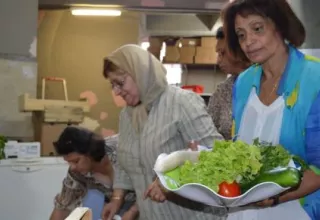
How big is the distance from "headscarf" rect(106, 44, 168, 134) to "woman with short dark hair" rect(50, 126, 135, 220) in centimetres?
42

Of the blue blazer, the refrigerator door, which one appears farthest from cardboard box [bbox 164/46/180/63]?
the blue blazer

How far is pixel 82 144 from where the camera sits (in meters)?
2.27

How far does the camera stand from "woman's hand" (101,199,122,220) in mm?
2045

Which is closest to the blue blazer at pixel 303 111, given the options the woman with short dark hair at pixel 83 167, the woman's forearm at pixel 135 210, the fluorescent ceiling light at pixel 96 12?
the woman's forearm at pixel 135 210

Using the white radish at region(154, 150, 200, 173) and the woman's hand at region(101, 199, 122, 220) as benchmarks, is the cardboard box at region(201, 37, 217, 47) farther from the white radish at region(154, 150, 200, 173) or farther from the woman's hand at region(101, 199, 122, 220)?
the white radish at region(154, 150, 200, 173)

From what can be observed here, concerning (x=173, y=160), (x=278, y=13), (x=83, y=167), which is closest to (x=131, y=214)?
(x=83, y=167)

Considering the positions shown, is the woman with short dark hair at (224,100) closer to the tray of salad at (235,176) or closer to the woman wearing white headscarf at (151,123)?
the woman wearing white headscarf at (151,123)

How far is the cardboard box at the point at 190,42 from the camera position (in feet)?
20.1

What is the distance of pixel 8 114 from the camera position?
329cm

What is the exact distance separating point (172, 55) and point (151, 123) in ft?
13.9

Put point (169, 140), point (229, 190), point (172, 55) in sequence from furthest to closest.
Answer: point (172, 55) < point (169, 140) < point (229, 190)

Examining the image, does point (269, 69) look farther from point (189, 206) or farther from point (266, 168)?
point (189, 206)

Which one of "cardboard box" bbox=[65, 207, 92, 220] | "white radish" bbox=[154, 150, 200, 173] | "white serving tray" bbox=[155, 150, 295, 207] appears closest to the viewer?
"cardboard box" bbox=[65, 207, 92, 220]

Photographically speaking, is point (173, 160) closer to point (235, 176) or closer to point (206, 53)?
point (235, 176)
